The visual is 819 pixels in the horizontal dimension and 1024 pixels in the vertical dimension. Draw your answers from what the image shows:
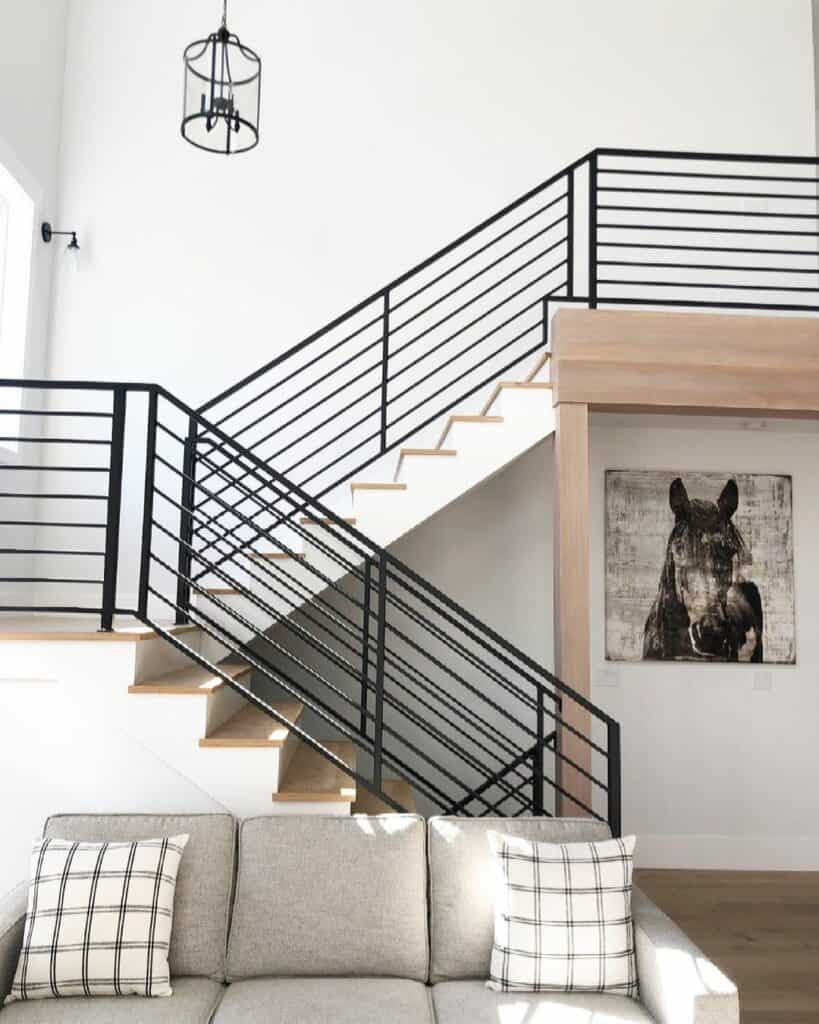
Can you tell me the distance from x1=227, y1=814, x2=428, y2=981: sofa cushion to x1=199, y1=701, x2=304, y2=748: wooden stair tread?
0.40 meters

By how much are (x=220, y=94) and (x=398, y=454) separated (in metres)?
2.48

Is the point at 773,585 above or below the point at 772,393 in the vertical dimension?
below

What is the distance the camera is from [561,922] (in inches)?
104

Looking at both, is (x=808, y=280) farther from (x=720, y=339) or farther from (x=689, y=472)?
(x=720, y=339)

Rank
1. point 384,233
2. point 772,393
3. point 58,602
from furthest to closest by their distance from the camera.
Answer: point 384,233, point 58,602, point 772,393

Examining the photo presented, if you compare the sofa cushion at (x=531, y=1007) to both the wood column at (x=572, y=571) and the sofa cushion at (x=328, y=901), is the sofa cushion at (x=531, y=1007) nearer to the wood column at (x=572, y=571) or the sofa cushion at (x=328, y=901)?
the sofa cushion at (x=328, y=901)

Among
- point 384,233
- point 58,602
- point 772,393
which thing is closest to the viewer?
point 772,393

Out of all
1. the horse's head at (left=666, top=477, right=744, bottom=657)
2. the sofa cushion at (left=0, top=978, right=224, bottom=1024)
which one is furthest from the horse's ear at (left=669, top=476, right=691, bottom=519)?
the sofa cushion at (left=0, top=978, right=224, bottom=1024)

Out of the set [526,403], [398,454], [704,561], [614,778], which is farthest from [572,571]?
[704,561]

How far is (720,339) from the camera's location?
432 centimetres

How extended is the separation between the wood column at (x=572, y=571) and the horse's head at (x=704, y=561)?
1.70 meters

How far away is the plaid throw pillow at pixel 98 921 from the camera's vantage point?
2.51 meters

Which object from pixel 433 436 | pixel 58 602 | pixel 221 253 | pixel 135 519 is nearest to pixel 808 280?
pixel 433 436

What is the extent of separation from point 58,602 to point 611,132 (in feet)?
15.6
